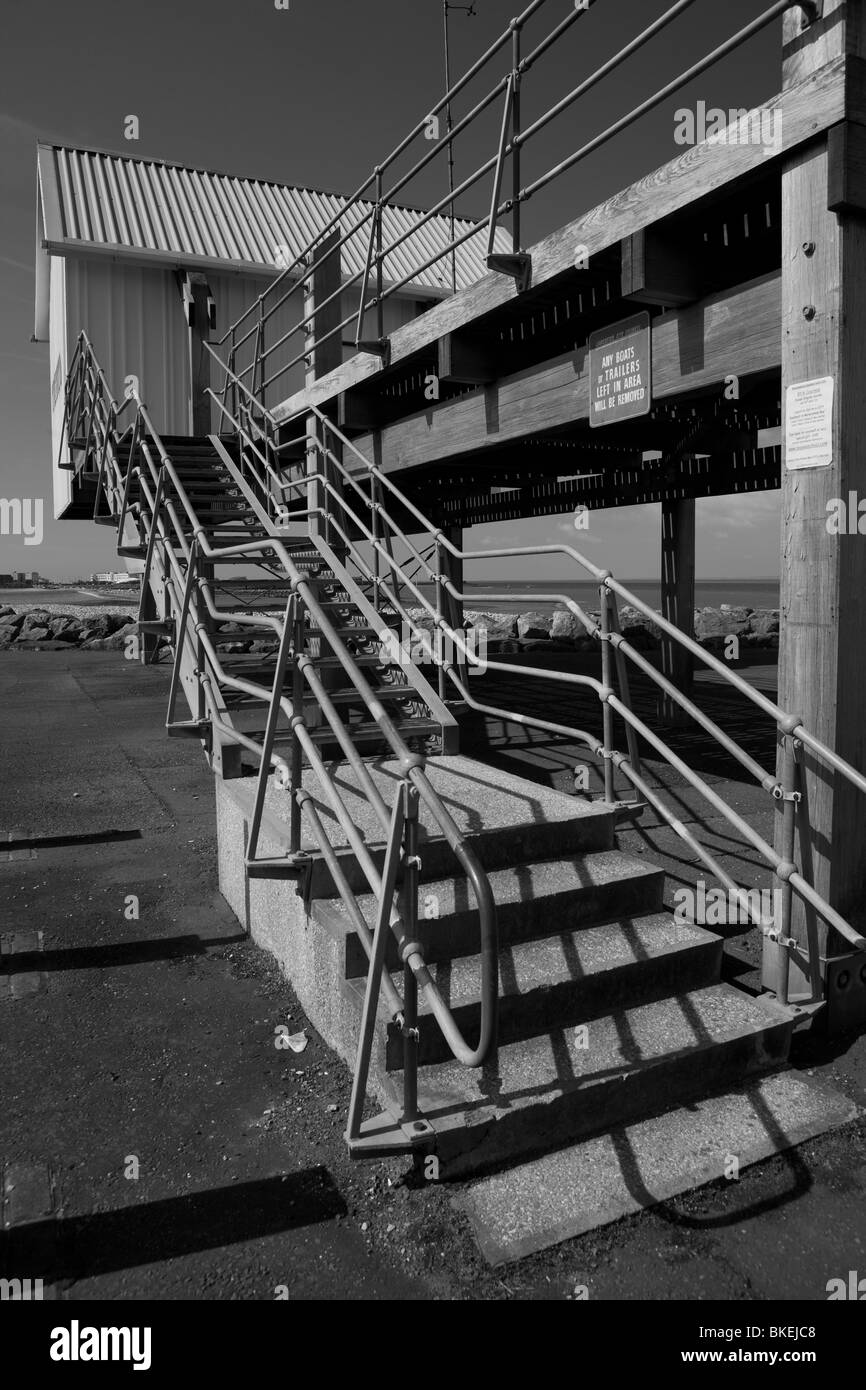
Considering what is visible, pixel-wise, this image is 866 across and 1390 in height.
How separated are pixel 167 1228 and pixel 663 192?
→ 4.62m

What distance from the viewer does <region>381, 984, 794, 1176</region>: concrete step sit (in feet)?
10.00

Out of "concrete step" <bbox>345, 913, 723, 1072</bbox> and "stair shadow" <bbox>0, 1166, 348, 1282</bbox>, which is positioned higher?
"concrete step" <bbox>345, 913, 723, 1072</bbox>

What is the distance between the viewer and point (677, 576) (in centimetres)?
1099

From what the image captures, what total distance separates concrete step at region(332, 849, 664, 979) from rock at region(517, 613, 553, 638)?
16384mm

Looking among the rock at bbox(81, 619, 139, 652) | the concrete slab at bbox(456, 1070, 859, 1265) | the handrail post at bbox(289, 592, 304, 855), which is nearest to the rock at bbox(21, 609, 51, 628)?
the rock at bbox(81, 619, 139, 652)

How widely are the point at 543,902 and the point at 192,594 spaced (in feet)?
9.95

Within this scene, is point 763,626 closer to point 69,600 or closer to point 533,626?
point 533,626

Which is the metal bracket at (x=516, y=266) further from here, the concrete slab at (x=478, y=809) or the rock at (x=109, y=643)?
the rock at (x=109, y=643)

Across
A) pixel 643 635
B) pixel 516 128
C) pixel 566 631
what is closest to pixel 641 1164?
pixel 516 128

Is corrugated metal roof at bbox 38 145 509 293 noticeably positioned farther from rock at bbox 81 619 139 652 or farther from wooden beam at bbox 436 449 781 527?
rock at bbox 81 619 139 652

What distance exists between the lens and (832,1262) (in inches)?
105

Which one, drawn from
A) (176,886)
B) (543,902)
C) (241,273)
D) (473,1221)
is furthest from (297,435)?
(473,1221)

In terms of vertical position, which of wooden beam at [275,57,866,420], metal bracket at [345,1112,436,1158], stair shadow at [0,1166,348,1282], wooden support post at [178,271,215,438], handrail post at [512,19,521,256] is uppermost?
wooden support post at [178,271,215,438]

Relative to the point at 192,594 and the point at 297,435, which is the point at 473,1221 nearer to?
the point at 192,594
